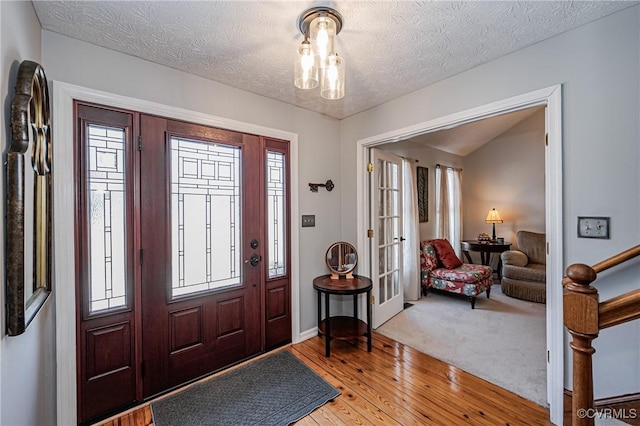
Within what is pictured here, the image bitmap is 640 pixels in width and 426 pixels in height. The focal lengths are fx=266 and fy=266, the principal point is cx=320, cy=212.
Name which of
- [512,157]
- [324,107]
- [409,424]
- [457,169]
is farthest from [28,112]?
[512,157]

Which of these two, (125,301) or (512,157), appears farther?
(512,157)

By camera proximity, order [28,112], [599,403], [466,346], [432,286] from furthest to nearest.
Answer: [432,286] → [466,346] → [599,403] → [28,112]

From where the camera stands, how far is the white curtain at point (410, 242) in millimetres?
3988

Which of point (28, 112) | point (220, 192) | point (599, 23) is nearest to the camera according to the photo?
point (28, 112)

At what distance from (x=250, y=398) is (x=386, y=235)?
2.17 metres

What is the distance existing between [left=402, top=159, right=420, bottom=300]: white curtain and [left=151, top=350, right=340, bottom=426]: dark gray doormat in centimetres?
227

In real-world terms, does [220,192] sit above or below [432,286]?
above

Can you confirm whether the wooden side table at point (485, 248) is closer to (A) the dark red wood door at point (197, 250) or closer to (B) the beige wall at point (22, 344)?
(A) the dark red wood door at point (197, 250)

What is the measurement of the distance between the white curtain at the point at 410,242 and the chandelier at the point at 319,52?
9.34 feet

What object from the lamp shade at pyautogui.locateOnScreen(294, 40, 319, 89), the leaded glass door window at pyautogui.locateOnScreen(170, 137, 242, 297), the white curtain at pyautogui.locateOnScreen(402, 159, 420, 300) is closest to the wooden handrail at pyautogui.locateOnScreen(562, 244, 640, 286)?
the lamp shade at pyautogui.locateOnScreen(294, 40, 319, 89)

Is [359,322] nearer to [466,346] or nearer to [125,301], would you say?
[466,346]

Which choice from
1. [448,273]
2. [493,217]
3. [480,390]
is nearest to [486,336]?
[480,390]

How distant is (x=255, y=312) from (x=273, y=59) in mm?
2106

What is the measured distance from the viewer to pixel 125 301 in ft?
6.03
